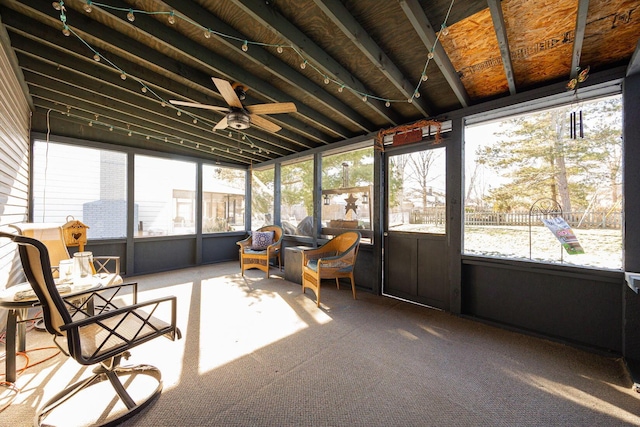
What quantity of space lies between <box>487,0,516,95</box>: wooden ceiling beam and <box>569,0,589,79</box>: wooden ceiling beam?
0.41 metres

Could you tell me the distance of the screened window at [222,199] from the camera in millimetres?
5992

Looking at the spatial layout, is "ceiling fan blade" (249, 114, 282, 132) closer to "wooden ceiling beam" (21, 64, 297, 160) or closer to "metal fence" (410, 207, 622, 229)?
"wooden ceiling beam" (21, 64, 297, 160)

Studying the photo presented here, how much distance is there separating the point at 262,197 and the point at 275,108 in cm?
387

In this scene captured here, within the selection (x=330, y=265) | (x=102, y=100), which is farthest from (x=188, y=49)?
(x=330, y=265)

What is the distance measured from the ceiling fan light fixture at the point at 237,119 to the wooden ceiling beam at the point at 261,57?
1.86 ft

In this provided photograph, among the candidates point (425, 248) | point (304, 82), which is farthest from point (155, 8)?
point (425, 248)

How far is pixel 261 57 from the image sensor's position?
7.78ft

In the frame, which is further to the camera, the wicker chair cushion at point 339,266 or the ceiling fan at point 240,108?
the wicker chair cushion at point 339,266

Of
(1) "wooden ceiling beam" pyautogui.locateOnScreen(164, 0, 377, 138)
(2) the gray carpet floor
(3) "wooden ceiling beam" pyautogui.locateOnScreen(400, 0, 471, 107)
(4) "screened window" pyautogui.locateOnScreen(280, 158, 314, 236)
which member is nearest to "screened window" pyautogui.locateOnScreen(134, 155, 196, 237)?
(4) "screened window" pyautogui.locateOnScreen(280, 158, 314, 236)

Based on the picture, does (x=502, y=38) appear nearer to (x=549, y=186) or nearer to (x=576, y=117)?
(x=576, y=117)

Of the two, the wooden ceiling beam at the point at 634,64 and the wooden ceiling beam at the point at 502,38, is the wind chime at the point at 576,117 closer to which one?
the wooden ceiling beam at the point at 634,64

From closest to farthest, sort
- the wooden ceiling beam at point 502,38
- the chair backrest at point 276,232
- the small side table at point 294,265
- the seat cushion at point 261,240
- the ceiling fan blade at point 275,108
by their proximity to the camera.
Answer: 1. the wooden ceiling beam at point 502,38
2. the ceiling fan blade at point 275,108
3. the small side table at point 294,265
4. the seat cushion at point 261,240
5. the chair backrest at point 276,232

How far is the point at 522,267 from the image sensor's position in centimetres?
271

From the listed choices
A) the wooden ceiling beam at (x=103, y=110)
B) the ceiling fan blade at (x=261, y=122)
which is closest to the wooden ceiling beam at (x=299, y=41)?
the ceiling fan blade at (x=261, y=122)
